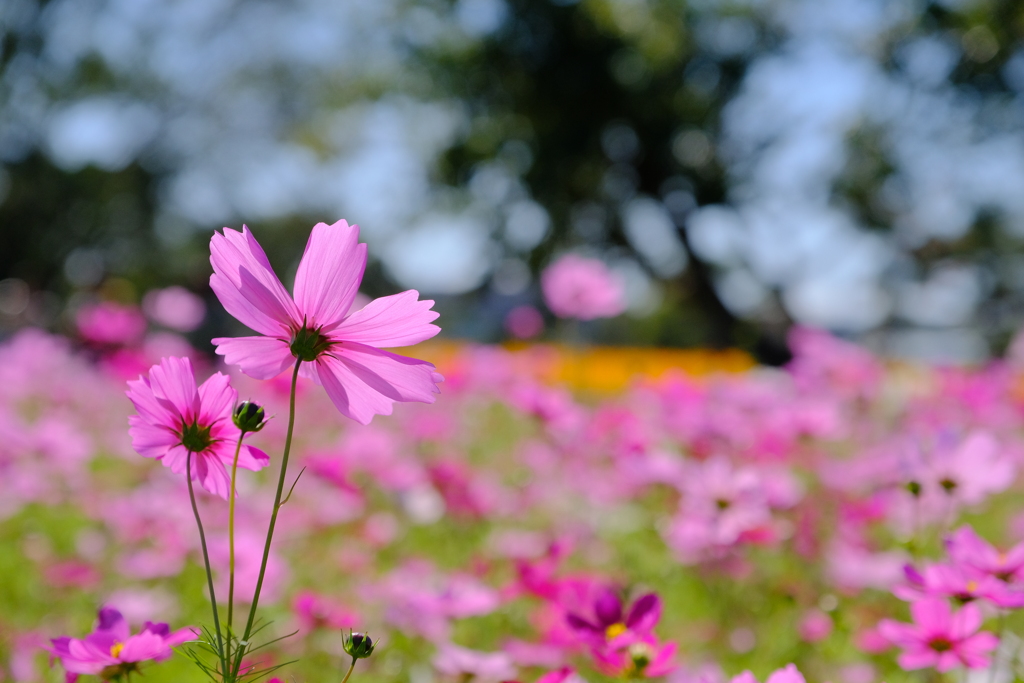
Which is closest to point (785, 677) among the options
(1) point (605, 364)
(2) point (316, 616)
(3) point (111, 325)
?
(2) point (316, 616)

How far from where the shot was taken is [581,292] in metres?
2.06

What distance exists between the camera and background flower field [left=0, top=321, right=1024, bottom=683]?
1349mm

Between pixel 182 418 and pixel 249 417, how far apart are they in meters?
0.11

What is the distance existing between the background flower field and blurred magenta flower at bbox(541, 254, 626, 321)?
0.24 metres

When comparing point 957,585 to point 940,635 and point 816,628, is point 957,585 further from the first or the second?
point 816,628

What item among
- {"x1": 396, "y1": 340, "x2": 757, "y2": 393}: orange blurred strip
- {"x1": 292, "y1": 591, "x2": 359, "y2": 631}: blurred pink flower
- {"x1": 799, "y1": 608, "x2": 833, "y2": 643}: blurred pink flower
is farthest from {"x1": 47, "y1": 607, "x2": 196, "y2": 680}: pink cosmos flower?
{"x1": 396, "y1": 340, "x2": 757, "y2": 393}: orange blurred strip

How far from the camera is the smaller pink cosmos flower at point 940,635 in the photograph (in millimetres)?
908

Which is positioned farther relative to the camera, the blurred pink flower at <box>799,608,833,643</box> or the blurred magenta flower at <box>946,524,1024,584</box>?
the blurred pink flower at <box>799,608,833,643</box>

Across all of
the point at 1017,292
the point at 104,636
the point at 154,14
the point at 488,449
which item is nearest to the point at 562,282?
the point at 104,636

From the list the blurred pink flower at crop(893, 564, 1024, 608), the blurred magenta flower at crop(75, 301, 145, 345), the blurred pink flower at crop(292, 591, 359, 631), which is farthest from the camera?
the blurred magenta flower at crop(75, 301, 145, 345)

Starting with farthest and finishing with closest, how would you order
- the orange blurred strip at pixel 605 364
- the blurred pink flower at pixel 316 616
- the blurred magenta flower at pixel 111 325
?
the orange blurred strip at pixel 605 364
the blurred magenta flower at pixel 111 325
the blurred pink flower at pixel 316 616

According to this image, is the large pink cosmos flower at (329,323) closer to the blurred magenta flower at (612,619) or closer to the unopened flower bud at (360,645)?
the unopened flower bud at (360,645)

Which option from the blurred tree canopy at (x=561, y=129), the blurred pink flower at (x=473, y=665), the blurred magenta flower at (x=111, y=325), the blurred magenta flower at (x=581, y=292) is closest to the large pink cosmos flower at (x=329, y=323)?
the blurred pink flower at (x=473, y=665)

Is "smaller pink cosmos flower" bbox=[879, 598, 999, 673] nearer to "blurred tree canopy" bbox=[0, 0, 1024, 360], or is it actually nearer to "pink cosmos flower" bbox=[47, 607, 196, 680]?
"pink cosmos flower" bbox=[47, 607, 196, 680]
